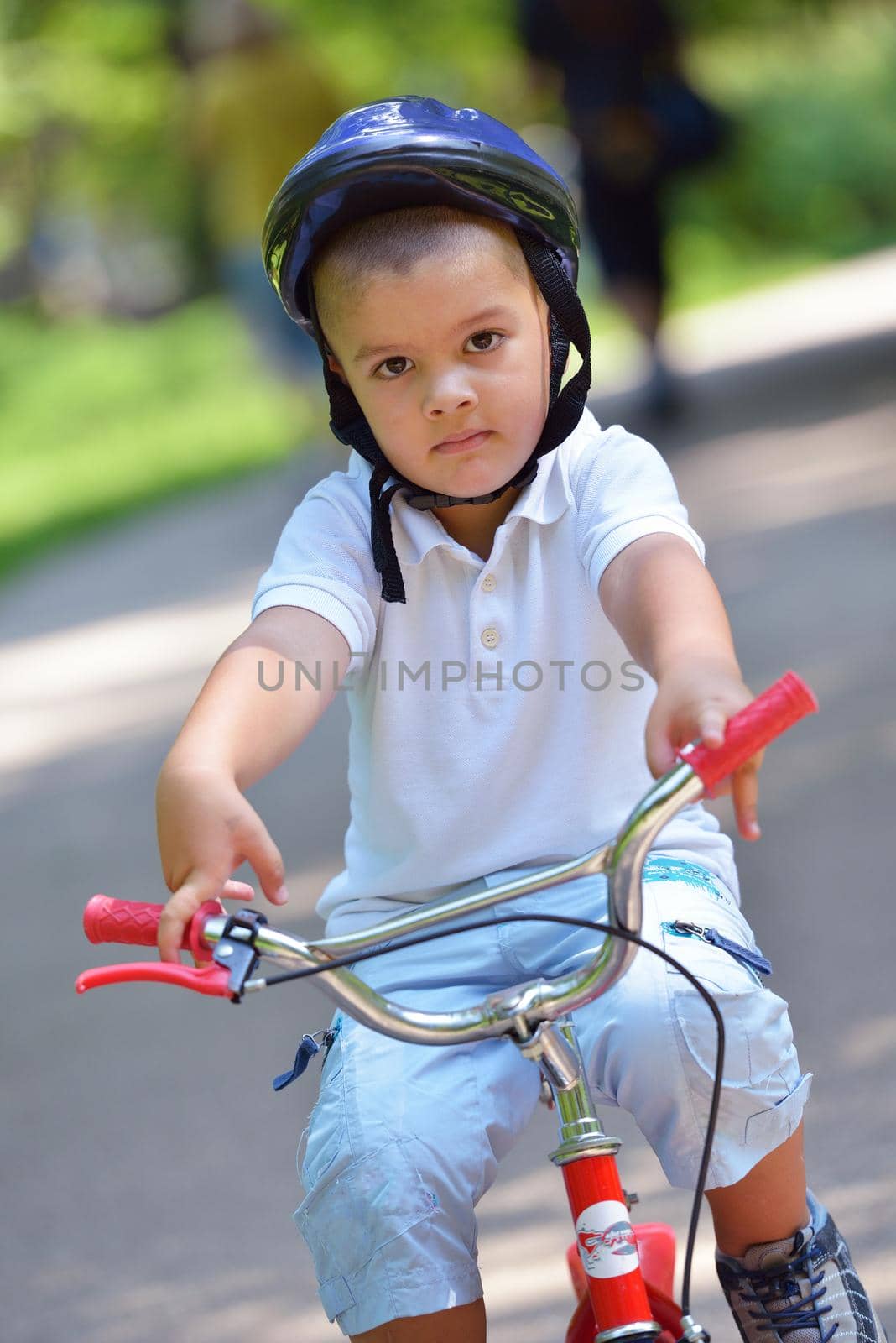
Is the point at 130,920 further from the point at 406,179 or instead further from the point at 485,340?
the point at 406,179

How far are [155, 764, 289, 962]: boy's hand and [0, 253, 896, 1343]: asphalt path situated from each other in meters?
1.28

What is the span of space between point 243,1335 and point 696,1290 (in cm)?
75

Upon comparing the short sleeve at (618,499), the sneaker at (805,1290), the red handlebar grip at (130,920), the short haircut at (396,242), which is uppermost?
the short haircut at (396,242)

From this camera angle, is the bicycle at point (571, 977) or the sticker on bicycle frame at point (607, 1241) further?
the sticker on bicycle frame at point (607, 1241)

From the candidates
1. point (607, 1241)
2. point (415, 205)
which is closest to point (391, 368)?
point (415, 205)

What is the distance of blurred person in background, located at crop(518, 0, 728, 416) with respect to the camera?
832 cm

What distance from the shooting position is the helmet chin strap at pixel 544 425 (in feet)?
7.68

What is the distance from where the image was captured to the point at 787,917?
13.3ft

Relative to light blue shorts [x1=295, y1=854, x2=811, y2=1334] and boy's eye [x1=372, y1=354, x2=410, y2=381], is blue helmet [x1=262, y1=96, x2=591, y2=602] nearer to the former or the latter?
boy's eye [x1=372, y1=354, x2=410, y2=381]

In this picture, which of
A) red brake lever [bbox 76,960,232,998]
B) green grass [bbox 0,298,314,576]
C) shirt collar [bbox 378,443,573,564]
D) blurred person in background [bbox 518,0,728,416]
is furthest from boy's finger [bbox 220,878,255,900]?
green grass [bbox 0,298,314,576]

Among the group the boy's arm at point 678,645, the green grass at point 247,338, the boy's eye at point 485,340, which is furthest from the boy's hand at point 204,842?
the green grass at point 247,338

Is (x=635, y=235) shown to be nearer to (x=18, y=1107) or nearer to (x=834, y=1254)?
(x=18, y=1107)

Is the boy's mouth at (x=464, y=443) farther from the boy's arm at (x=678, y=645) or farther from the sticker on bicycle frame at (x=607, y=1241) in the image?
the sticker on bicycle frame at (x=607, y=1241)

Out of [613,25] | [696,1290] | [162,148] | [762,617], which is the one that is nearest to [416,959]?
[696,1290]
